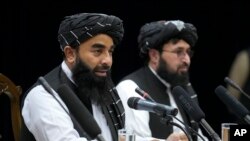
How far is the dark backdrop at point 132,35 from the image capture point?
601 cm

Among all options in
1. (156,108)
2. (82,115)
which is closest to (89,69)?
(156,108)

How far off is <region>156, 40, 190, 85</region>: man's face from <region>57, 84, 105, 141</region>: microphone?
2.20 m

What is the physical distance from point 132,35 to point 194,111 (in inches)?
123

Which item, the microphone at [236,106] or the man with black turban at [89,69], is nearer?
the microphone at [236,106]

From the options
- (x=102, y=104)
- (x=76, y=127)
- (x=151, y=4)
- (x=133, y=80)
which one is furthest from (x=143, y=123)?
(x=151, y=4)

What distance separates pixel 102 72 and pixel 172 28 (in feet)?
4.16

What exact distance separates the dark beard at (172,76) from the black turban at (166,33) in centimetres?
14

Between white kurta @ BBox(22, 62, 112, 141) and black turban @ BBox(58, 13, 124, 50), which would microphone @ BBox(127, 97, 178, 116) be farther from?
black turban @ BBox(58, 13, 124, 50)

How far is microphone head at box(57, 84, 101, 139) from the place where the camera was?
3.21 metres

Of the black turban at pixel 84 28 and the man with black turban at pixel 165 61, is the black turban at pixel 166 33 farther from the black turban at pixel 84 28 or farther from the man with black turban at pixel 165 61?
the black turban at pixel 84 28

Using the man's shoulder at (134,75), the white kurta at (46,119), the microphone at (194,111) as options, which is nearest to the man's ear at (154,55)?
the man's shoulder at (134,75)

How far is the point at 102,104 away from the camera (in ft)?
14.4

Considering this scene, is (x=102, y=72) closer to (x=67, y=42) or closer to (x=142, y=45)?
(x=67, y=42)

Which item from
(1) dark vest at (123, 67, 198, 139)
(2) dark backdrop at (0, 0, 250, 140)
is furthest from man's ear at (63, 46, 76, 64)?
(2) dark backdrop at (0, 0, 250, 140)
